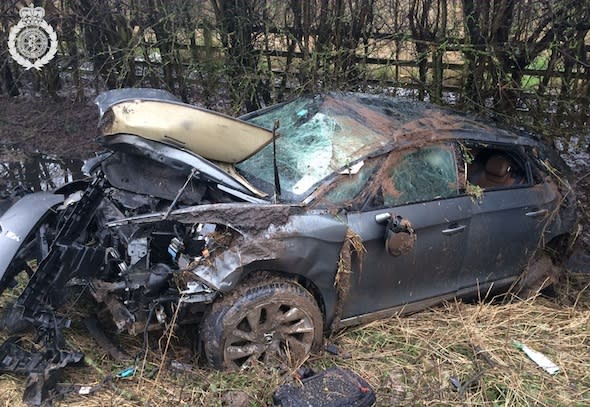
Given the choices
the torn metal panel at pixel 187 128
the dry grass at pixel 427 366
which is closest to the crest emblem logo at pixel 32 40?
the torn metal panel at pixel 187 128

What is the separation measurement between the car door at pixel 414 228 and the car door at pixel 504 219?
14 centimetres

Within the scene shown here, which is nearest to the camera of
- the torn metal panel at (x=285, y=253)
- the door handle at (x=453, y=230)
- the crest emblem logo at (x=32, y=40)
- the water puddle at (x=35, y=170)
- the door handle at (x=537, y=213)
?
the torn metal panel at (x=285, y=253)

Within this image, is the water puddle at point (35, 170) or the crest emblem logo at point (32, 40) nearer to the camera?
the water puddle at point (35, 170)

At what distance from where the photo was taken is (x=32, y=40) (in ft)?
26.0

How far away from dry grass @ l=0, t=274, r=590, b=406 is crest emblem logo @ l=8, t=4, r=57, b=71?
518cm

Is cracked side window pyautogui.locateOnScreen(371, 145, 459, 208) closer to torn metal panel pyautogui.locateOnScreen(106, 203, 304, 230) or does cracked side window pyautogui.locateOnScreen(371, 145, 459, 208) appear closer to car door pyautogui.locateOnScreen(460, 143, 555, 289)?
car door pyautogui.locateOnScreen(460, 143, 555, 289)

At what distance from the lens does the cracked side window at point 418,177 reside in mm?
3900

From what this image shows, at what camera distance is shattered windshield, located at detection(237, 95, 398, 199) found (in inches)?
153

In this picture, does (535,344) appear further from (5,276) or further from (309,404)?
(5,276)

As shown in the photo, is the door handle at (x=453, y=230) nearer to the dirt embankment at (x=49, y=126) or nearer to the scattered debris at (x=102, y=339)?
the scattered debris at (x=102, y=339)

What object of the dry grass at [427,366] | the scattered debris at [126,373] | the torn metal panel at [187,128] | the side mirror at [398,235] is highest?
the torn metal panel at [187,128]

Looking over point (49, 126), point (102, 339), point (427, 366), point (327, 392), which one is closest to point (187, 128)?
point (102, 339)

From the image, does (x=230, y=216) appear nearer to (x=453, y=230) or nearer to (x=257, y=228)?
(x=257, y=228)

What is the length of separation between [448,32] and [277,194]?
3806 mm
